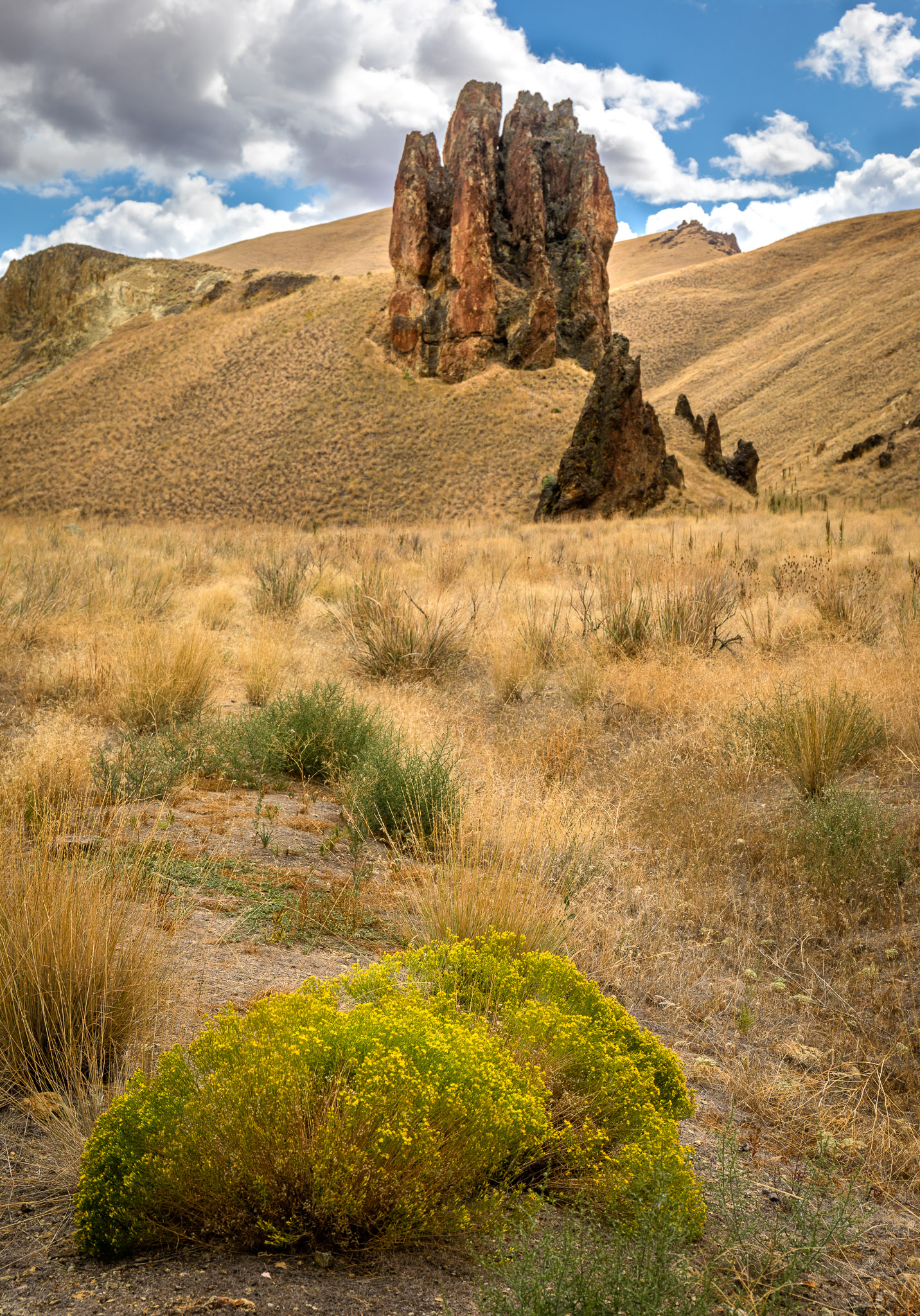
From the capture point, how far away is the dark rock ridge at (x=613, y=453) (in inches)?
1039

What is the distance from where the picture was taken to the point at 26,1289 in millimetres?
1348

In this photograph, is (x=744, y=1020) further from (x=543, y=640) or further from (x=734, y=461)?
(x=734, y=461)

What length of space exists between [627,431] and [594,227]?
922 inches

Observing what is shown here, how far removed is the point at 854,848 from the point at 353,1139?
304 cm

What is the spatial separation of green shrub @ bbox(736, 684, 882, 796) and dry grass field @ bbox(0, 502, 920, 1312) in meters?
0.02

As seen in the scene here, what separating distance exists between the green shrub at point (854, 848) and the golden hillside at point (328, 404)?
83.8 feet

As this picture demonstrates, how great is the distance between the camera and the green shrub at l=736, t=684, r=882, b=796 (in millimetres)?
4535

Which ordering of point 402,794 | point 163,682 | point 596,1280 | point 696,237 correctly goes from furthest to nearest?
point 696,237 → point 163,682 → point 402,794 → point 596,1280

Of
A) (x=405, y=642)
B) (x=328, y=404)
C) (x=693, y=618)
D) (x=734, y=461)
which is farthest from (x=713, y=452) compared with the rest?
(x=405, y=642)

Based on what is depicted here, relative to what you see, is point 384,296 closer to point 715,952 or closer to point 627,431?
point 627,431

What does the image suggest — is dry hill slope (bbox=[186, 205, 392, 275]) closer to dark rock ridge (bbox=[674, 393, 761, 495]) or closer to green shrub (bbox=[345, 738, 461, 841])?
dark rock ridge (bbox=[674, 393, 761, 495])

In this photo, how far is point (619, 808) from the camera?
4199 mm

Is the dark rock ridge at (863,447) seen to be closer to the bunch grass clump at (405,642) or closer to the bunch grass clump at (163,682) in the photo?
the bunch grass clump at (405,642)

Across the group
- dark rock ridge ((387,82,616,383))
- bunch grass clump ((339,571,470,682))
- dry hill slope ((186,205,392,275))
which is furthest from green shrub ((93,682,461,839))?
dry hill slope ((186,205,392,275))
